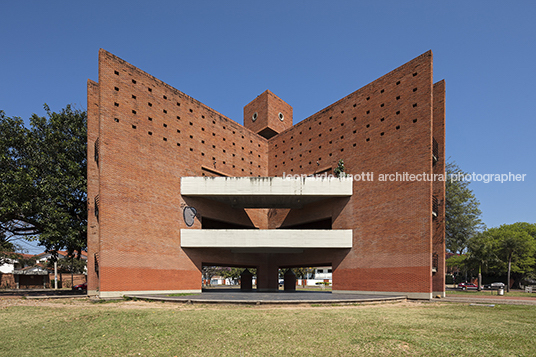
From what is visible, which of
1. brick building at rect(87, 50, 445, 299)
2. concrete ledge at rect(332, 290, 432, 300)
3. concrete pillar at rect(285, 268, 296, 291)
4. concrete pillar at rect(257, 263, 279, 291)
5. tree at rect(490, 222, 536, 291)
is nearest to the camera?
concrete ledge at rect(332, 290, 432, 300)

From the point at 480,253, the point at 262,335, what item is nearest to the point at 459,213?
the point at 480,253

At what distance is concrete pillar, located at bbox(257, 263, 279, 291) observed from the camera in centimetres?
3306

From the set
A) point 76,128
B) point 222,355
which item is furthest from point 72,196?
point 222,355

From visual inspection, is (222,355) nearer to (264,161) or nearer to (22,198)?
(22,198)

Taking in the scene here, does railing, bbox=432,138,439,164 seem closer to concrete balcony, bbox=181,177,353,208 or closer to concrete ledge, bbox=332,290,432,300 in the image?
concrete balcony, bbox=181,177,353,208

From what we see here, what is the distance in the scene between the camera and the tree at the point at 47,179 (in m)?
23.2

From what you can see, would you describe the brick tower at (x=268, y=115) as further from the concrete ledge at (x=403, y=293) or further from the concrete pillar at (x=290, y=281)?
the concrete ledge at (x=403, y=293)

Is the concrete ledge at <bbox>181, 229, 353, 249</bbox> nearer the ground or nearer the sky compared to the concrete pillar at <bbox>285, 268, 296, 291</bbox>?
nearer the sky

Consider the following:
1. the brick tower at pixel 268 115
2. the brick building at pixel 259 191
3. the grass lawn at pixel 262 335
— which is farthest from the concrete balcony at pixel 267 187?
the grass lawn at pixel 262 335

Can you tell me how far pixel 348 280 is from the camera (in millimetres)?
25016

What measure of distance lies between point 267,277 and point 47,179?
21.0 meters

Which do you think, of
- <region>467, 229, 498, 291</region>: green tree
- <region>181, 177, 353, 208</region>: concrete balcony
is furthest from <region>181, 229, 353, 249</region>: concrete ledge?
<region>467, 229, 498, 291</region>: green tree

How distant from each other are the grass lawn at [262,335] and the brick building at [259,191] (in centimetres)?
1007

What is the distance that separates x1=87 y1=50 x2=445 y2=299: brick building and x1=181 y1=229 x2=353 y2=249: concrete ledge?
8 cm
